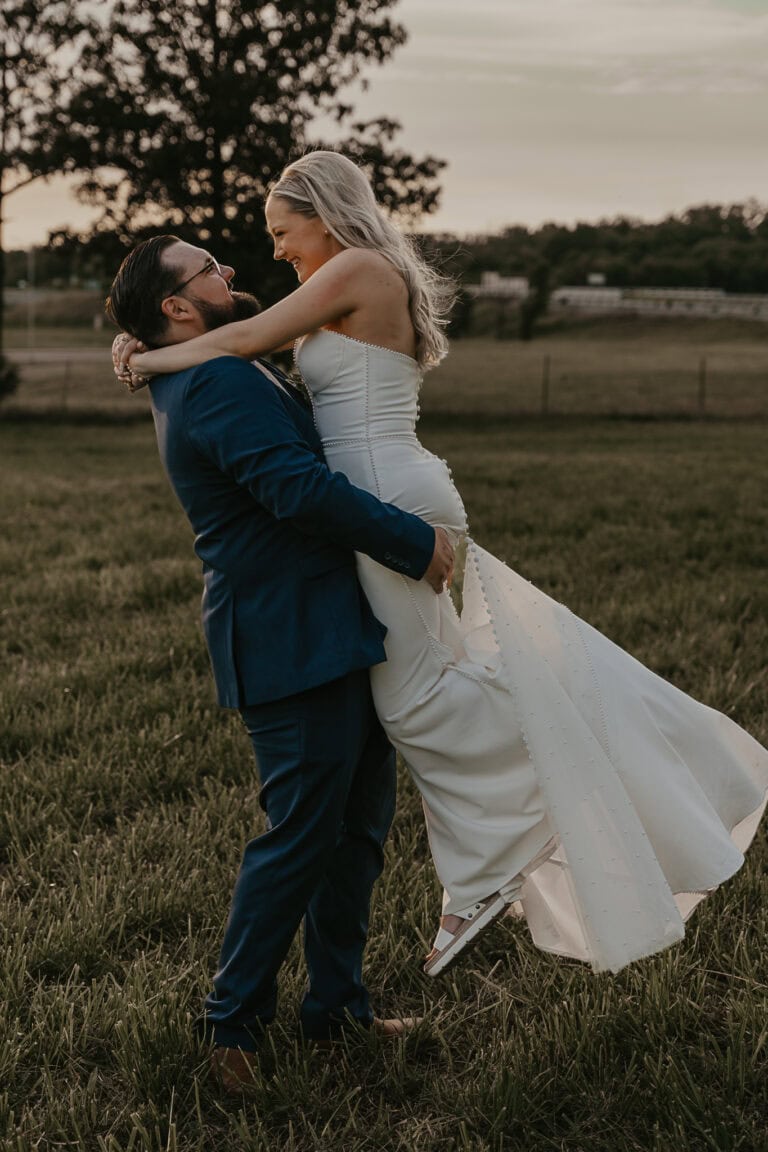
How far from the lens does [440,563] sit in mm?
2854

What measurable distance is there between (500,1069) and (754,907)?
50.7 inches

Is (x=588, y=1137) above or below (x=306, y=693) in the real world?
below

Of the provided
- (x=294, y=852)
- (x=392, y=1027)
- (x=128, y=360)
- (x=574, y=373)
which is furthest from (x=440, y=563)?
(x=574, y=373)

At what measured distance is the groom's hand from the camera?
9.31 ft

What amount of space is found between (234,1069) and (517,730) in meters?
1.11

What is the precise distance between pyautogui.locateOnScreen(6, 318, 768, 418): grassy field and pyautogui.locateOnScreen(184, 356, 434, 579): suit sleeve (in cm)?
2316

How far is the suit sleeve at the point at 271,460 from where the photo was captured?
104 inches

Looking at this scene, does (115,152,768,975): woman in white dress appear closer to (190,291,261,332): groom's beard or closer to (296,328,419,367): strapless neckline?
(296,328,419,367): strapless neckline

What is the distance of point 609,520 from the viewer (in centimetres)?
1095

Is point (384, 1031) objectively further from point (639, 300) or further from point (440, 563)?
point (639, 300)

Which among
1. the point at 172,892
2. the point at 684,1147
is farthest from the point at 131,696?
the point at 684,1147

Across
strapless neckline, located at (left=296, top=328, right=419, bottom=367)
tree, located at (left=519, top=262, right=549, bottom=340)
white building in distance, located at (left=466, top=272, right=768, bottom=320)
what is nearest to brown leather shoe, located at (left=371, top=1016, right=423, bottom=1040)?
strapless neckline, located at (left=296, top=328, right=419, bottom=367)

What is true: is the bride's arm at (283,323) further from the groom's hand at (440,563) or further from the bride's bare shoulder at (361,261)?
the groom's hand at (440,563)

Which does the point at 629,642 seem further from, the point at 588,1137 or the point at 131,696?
the point at 588,1137
